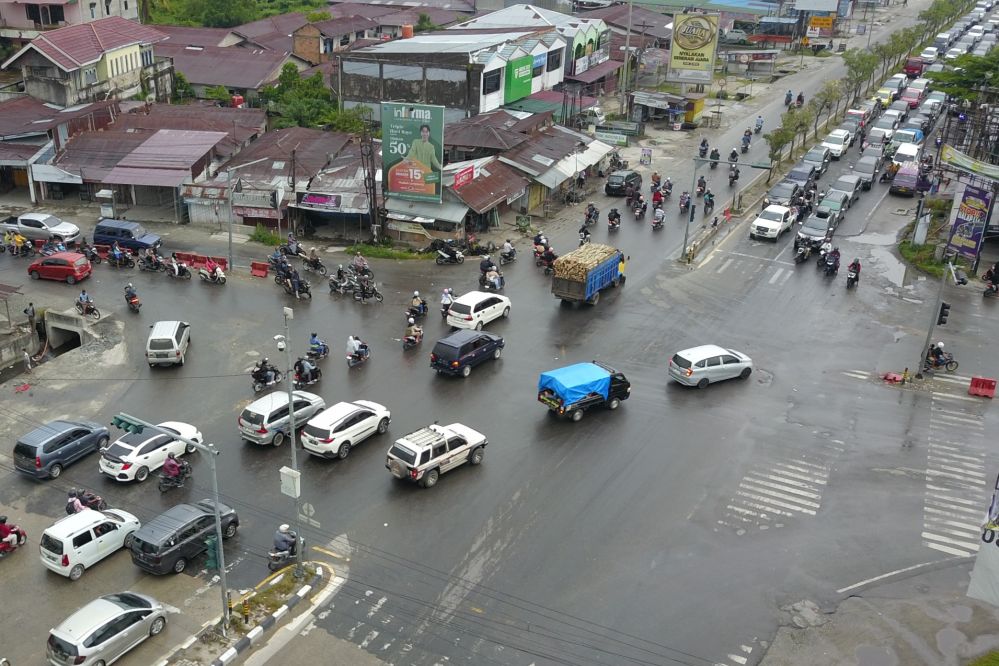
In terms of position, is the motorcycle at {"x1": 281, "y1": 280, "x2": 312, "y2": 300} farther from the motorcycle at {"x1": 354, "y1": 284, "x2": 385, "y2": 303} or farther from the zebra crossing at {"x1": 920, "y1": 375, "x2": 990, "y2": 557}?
the zebra crossing at {"x1": 920, "y1": 375, "x2": 990, "y2": 557}

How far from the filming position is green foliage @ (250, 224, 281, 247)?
5091 cm

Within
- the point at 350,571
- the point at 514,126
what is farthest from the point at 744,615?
the point at 514,126

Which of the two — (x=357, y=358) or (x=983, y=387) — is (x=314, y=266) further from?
(x=983, y=387)

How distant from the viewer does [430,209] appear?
168ft

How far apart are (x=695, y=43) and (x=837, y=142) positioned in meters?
17.4

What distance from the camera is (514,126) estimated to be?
62750 millimetres

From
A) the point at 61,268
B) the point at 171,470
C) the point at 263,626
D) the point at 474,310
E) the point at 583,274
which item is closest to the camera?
the point at 263,626

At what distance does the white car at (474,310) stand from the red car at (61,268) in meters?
18.9

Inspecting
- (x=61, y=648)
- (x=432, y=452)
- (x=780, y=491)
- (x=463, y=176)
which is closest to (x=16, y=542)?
(x=61, y=648)

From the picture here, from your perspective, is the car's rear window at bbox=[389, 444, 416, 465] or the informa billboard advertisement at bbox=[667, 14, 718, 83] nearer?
the car's rear window at bbox=[389, 444, 416, 465]

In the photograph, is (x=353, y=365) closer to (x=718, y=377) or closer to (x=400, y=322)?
(x=400, y=322)

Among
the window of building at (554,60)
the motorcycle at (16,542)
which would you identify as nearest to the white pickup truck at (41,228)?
the motorcycle at (16,542)

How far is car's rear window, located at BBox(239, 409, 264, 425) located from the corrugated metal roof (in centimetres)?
2353

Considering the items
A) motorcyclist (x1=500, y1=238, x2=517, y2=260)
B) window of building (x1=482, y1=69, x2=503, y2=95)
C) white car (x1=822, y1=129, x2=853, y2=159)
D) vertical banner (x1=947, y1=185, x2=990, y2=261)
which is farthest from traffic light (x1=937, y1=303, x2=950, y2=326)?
window of building (x1=482, y1=69, x2=503, y2=95)
